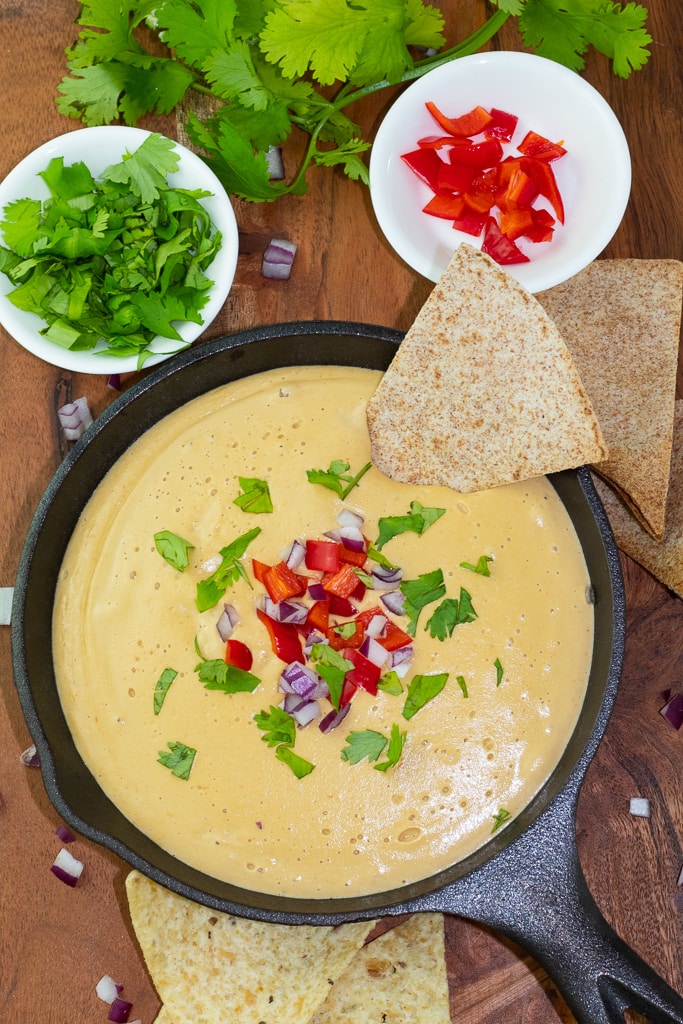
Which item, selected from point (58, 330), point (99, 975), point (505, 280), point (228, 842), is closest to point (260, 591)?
point (228, 842)

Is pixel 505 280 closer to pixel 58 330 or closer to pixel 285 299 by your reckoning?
pixel 285 299

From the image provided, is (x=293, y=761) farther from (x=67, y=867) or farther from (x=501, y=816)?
(x=67, y=867)

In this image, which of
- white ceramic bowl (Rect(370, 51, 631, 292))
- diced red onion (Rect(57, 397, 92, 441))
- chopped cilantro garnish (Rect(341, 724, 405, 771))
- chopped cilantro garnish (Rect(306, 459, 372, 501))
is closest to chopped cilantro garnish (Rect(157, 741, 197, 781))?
chopped cilantro garnish (Rect(341, 724, 405, 771))

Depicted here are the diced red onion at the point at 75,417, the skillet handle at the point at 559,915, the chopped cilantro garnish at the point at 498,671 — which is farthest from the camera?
the diced red onion at the point at 75,417

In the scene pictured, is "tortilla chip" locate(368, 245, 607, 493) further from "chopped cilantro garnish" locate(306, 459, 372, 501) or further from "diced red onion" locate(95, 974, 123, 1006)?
"diced red onion" locate(95, 974, 123, 1006)

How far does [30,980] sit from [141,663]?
0.99 meters

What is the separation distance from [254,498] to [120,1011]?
4.90ft

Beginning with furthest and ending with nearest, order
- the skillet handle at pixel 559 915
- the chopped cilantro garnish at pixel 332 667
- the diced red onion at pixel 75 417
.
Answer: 1. the diced red onion at pixel 75 417
2. the chopped cilantro garnish at pixel 332 667
3. the skillet handle at pixel 559 915

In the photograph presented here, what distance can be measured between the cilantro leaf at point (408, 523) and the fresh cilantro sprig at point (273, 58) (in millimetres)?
940

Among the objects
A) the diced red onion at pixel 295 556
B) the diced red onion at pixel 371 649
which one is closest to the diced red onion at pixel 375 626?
the diced red onion at pixel 371 649

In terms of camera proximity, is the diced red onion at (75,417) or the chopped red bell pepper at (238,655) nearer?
the chopped red bell pepper at (238,655)

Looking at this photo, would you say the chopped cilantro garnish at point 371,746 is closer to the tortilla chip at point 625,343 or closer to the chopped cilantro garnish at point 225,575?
the chopped cilantro garnish at point 225,575

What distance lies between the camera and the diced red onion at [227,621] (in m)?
2.57

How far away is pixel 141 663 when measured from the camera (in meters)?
2.63
